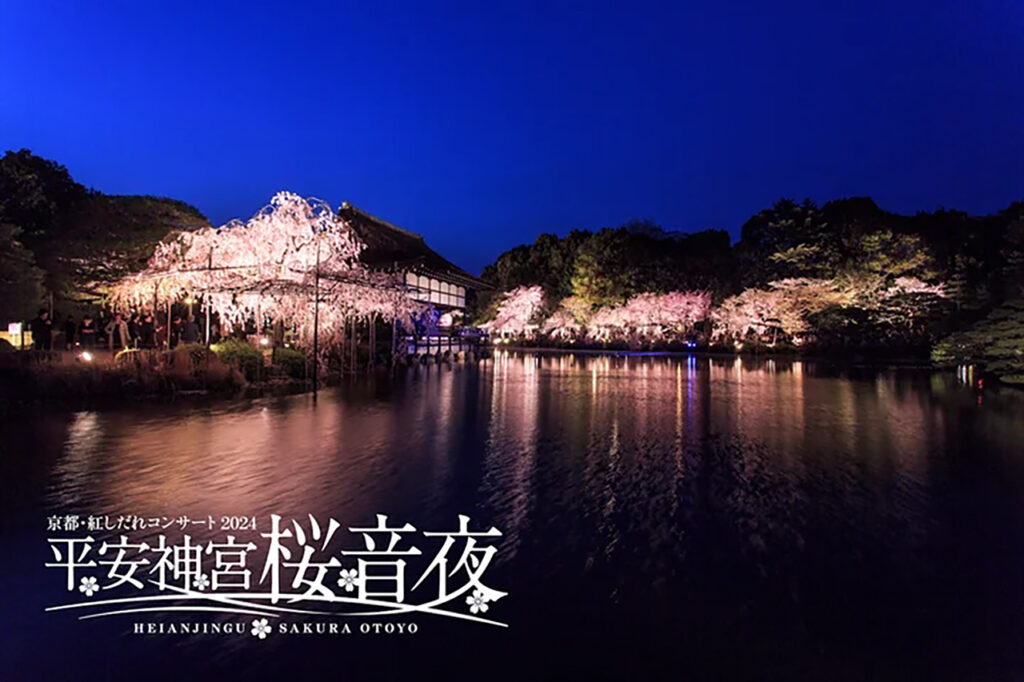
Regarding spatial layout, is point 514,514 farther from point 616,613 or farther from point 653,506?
point 616,613

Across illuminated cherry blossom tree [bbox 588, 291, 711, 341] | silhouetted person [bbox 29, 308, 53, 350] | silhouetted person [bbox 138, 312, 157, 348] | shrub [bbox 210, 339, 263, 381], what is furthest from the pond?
illuminated cherry blossom tree [bbox 588, 291, 711, 341]

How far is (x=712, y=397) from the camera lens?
1623cm

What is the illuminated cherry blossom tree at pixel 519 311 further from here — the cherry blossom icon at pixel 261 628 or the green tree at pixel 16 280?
the cherry blossom icon at pixel 261 628

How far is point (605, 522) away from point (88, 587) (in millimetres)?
4219

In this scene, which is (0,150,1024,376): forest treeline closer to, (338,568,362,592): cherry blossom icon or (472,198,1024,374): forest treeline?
(472,198,1024,374): forest treeline

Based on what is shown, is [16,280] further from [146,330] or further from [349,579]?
[349,579]

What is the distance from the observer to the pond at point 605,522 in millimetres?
3385

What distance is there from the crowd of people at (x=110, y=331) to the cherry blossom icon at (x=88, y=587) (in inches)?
669

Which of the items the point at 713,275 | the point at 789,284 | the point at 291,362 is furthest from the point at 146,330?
the point at 713,275

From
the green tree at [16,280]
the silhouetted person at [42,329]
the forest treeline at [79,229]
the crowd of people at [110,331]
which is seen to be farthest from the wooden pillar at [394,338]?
the silhouetted person at [42,329]

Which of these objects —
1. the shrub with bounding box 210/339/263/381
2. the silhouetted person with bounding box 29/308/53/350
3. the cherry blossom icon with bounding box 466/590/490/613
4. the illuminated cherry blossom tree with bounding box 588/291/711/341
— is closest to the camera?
the cherry blossom icon with bounding box 466/590/490/613

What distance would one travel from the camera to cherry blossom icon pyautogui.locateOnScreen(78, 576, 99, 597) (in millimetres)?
4184

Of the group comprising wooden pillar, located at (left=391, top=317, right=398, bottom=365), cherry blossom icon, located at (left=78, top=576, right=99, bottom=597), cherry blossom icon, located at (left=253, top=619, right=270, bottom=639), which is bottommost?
cherry blossom icon, located at (left=253, top=619, right=270, bottom=639)

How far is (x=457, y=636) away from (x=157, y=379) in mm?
13894
